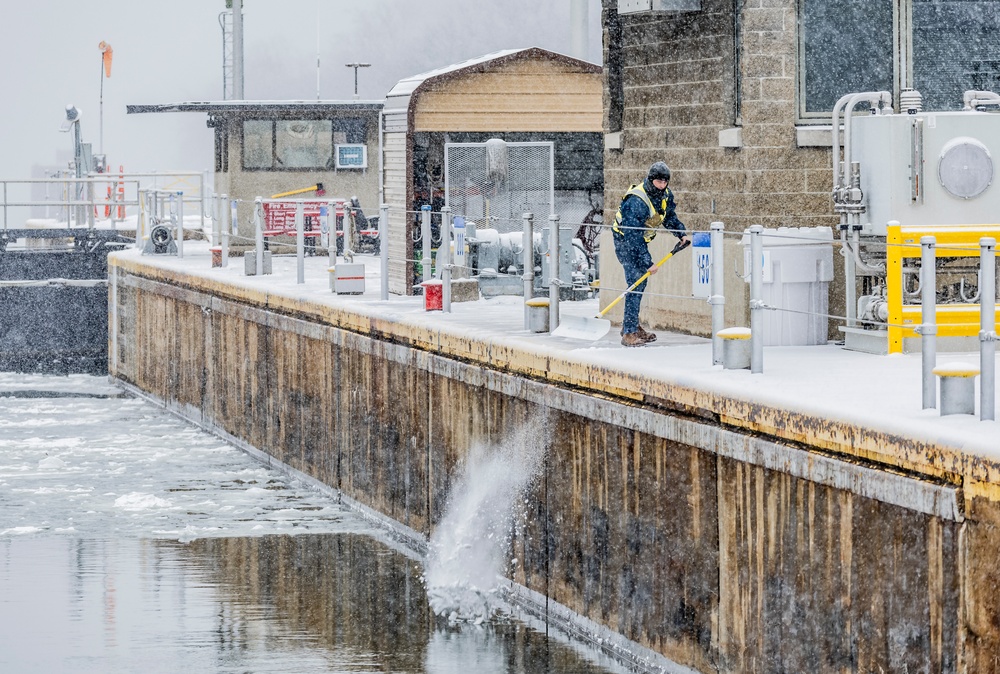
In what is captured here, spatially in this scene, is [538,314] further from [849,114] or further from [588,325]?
[849,114]

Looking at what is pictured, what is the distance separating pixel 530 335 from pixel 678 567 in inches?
144

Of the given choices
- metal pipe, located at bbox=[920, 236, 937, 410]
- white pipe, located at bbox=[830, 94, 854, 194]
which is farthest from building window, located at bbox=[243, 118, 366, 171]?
metal pipe, located at bbox=[920, 236, 937, 410]

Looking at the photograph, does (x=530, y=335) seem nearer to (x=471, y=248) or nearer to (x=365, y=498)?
(x=365, y=498)

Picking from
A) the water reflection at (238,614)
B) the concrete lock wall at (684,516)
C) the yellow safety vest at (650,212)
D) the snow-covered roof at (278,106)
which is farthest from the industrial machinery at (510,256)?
the snow-covered roof at (278,106)

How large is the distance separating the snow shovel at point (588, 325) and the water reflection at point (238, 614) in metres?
2.07

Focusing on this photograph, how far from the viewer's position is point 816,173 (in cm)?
1370

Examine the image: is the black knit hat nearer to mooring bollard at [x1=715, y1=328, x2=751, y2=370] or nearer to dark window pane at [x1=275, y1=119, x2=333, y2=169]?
mooring bollard at [x1=715, y1=328, x2=751, y2=370]

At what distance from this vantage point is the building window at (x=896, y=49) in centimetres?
1371

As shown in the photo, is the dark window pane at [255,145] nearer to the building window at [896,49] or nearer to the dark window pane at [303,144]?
the dark window pane at [303,144]

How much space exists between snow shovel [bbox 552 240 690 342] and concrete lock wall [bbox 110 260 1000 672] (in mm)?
571

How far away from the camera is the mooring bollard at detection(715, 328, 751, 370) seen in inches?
430

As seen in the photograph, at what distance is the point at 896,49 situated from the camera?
13.7m

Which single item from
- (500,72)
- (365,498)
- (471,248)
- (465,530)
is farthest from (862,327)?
(500,72)

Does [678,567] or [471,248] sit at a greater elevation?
[471,248]
